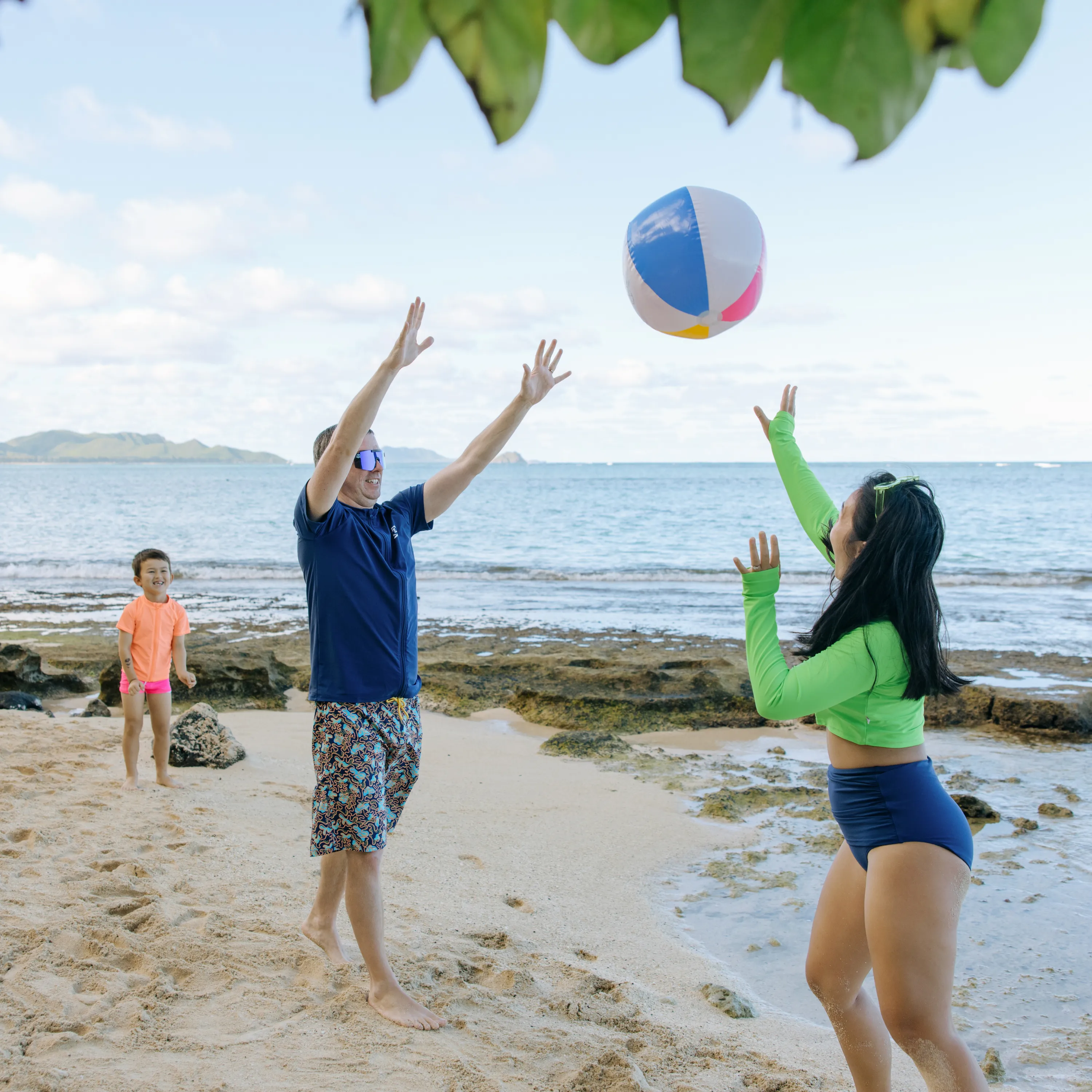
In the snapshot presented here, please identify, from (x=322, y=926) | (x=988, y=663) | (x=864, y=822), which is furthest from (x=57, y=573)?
(x=864, y=822)

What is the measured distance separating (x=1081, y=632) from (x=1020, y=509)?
36849mm

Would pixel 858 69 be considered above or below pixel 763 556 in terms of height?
above

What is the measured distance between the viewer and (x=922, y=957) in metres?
2.09

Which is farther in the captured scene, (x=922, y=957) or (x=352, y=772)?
(x=352, y=772)

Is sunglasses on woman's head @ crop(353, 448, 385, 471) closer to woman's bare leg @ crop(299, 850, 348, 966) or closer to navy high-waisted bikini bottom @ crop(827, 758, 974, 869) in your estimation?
woman's bare leg @ crop(299, 850, 348, 966)

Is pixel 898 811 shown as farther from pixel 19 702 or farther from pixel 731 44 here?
pixel 19 702

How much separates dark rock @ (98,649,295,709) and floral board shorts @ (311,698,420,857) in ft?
19.0

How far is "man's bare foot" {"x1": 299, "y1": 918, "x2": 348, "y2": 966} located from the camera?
345cm

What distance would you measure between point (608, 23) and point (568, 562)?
25383 millimetres

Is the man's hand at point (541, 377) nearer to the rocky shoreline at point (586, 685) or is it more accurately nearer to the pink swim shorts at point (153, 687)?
the pink swim shorts at point (153, 687)

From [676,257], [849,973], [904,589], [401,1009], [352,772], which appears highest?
[676,257]

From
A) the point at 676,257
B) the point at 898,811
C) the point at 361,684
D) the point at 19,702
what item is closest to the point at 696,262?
the point at 676,257

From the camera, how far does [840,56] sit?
2.16ft

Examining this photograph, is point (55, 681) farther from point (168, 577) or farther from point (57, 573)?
point (57, 573)
